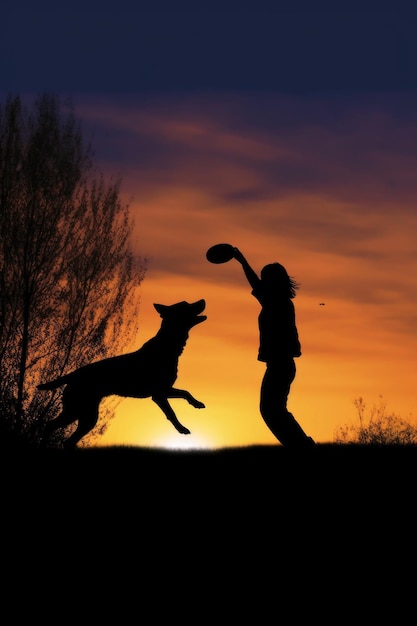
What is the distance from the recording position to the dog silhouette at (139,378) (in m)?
11.5

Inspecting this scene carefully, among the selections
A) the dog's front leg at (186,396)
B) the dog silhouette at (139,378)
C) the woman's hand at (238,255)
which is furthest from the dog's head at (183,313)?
the woman's hand at (238,255)

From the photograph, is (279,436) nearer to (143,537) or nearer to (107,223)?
(143,537)

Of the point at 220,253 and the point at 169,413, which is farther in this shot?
the point at 169,413

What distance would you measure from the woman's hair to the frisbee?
516mm

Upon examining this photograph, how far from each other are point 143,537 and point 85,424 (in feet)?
13.6

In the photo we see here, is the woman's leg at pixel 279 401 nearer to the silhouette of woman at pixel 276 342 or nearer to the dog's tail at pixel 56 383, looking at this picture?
the silhouette of woman at pixel 276 342

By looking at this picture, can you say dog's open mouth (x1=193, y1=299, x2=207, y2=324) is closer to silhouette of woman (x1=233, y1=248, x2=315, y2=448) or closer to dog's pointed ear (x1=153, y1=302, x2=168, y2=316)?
dog's pointed ear (x1=153, y1=302, x2=168, y2=316)

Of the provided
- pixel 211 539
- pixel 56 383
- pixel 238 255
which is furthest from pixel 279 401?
pixel 56 383

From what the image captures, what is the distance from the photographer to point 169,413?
38.3 feet

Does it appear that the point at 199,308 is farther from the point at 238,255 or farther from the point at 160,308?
the point at 238,255

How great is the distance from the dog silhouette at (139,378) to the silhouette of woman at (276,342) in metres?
1.93

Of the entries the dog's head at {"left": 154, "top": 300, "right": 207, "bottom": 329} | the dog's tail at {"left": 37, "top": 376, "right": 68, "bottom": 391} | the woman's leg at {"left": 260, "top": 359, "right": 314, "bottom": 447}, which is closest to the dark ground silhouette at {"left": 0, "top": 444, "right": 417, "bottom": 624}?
the woman's leg at {"left": 260, "top": 359, "right": 314, "bottom": 447}

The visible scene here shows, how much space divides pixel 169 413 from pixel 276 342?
2.40 metres

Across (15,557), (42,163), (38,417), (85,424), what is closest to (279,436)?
(85,424)
